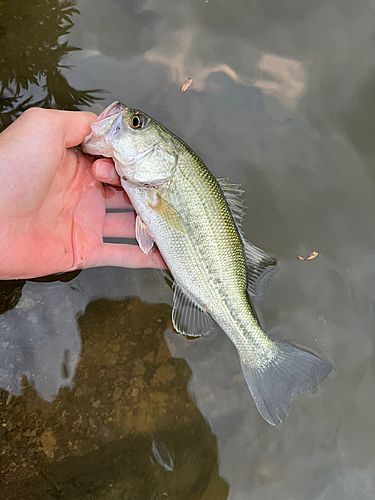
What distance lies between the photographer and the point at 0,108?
10.4ft

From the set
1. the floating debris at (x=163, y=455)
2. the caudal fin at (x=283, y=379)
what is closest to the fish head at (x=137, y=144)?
the caudal fin at (x=283, y=379)

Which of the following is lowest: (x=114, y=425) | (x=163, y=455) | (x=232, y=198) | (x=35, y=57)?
(x=163, y=455)

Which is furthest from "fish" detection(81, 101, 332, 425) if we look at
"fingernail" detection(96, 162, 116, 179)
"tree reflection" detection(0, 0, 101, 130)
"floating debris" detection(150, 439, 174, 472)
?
"floating debris" detection(150, 439, 174, 472)

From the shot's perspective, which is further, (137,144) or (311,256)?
(311,256)

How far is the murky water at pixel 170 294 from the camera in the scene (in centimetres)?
303

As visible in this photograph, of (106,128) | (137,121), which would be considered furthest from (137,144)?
(106,128)

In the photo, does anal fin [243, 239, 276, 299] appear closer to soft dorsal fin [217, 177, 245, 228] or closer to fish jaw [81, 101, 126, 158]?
soft dorsal fin [217, 177, 245, 228]

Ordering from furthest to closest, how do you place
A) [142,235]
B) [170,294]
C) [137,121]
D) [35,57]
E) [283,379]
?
[170,294], [35,57], [142,235], [283,379], [137,121]

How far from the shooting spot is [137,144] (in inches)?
106

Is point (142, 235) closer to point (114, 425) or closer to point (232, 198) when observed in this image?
point (232, 198)

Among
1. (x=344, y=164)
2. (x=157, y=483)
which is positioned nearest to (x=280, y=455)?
(x=157, y=483)

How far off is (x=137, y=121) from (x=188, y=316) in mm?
1843

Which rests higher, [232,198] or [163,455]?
[232,198]

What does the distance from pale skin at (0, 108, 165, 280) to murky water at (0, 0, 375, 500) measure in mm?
303
